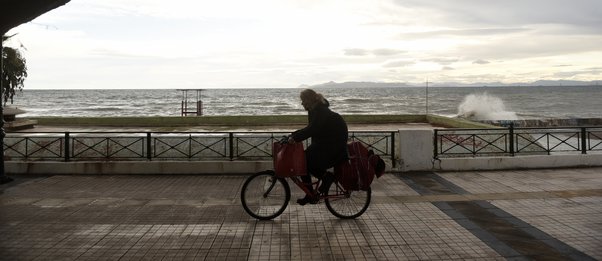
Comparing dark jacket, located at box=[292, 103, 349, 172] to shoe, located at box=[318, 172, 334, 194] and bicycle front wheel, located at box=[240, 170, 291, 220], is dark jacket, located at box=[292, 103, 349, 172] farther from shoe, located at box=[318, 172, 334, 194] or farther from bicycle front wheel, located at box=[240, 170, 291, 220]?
bicycle front wheel, located at box=[240, 170, 291, 220]

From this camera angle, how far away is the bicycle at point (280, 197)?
6266 millimetres

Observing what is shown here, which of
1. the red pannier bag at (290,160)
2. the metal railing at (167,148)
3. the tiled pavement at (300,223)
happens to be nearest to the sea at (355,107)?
the metal railing at (167,148)

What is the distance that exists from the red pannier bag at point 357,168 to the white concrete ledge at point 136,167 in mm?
3849

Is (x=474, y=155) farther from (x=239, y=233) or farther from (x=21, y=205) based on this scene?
(x=21, y=205)

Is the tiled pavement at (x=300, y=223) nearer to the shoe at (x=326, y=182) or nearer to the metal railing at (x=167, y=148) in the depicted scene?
the shoe at (x=326, y=182)

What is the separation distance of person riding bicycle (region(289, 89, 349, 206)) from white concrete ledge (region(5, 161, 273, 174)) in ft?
12.5

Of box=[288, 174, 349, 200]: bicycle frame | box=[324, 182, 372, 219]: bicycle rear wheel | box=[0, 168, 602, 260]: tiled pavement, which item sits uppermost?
box=[288, 174, 349, 200]: bicycle frame

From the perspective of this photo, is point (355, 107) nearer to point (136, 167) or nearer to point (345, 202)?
point (136, 167)

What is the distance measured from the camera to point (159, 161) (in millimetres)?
9992

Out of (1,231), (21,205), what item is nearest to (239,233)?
(1,231)

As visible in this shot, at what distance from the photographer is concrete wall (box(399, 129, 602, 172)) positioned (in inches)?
396

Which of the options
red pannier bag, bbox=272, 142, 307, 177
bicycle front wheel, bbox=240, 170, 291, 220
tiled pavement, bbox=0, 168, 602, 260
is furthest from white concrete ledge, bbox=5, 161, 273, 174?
red pannier bag, bbox=272, 142, 307, 177

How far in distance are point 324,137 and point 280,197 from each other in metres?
1.15

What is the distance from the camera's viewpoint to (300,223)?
20.4 feet
